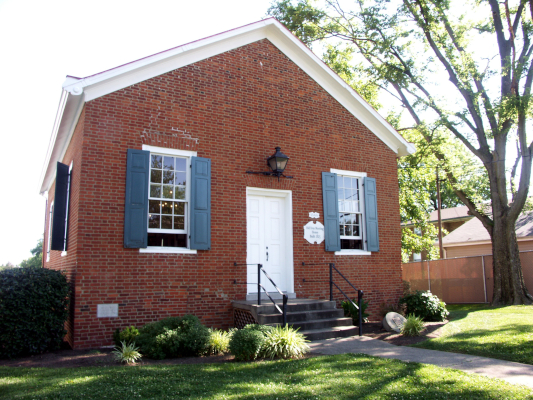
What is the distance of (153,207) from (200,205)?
980 millimetres

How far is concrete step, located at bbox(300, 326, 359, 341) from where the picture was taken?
8172 mm

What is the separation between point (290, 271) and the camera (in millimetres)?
10242

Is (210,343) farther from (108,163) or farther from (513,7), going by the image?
(513,7)

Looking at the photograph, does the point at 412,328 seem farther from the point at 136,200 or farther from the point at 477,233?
the point at 477,233

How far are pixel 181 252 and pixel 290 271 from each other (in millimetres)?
2783

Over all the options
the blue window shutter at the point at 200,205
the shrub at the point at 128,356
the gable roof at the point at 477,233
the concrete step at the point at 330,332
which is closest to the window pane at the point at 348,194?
the concrete step at the point at 330,332

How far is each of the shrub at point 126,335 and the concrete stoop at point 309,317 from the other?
2.19 meters

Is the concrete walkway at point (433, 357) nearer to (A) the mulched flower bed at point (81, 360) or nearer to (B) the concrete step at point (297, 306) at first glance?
(A) the mulched flower bed at point (81, 360)

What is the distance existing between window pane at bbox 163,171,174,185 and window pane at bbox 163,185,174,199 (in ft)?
0.34

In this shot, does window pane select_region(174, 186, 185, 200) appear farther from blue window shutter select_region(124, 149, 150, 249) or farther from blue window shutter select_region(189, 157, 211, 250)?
blue window shutter select_region(124, 149, 150, 249)

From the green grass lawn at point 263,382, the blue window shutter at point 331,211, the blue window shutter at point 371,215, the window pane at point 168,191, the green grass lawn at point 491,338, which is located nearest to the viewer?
the green grass lawn at point 263,382

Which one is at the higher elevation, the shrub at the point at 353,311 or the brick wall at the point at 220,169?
the brick wall at the point at 220,169

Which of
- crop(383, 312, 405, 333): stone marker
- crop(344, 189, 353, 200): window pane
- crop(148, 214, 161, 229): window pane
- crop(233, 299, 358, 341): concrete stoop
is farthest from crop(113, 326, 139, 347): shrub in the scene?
crop(344, 189, 353, 200): window pane

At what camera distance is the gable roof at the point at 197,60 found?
862cm
